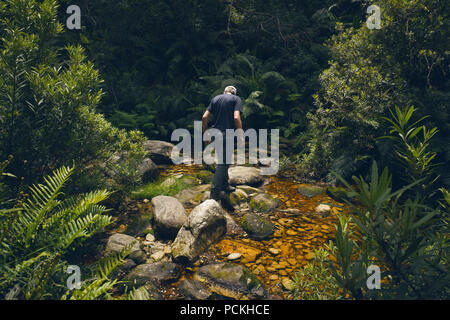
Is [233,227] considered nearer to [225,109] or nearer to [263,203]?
Answer: [263,203]

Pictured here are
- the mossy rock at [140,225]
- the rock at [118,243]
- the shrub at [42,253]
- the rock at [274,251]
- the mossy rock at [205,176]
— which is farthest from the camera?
the mossy rock at [205,176]

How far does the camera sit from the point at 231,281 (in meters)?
3.46

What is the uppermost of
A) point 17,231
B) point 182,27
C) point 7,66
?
point 182,27

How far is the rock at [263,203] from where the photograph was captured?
521cm

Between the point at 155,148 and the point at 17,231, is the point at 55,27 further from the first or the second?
the point at 155,148

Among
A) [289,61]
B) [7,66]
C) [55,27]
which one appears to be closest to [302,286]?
[7,66]

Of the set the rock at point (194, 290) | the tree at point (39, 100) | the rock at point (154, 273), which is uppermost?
the tree at point (39, 100)

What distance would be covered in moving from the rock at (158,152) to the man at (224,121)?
223 centimetres

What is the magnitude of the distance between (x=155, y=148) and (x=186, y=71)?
478cm

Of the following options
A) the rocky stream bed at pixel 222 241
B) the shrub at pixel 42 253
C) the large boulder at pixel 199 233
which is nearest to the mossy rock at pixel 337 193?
the rocky stream bed at pixel 222 241

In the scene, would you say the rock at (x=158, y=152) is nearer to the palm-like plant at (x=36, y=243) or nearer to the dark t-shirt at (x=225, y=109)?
the dark t-shirt at (x=225, y=109)

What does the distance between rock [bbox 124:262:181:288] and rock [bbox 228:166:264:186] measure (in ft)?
8.91

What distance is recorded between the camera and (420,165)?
11.2 feet
